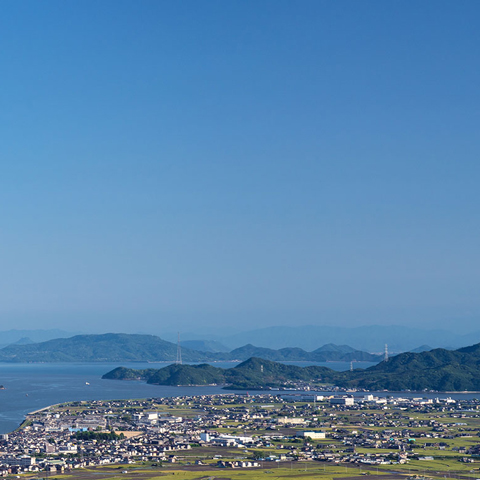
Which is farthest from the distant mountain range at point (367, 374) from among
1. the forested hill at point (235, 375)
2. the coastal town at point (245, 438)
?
the coastal town at point (245, 438)

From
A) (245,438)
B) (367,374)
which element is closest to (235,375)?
(367,374)

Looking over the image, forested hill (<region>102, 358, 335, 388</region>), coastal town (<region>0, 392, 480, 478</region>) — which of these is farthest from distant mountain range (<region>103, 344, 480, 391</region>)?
coastal town (<region>0, 392, 480, 478</region>)

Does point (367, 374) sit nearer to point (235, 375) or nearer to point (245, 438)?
point (235, 375)

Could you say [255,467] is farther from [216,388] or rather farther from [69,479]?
[216,388]

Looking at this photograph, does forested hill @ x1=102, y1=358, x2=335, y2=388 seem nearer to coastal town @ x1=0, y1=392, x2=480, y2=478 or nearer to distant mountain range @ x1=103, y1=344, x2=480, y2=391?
distant mountain range @ x1=103, y1=344, x2=480, y2=391

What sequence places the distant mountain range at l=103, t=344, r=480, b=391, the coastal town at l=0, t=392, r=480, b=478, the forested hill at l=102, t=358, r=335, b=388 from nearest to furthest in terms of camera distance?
the coastal town at l=0, t=392, r=480, b=478, the distant mountain range at l=103, t=344, r=480, b=391, the forested hill at l=102, t=358, r=335, b=388

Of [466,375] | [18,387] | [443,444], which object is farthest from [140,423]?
[466,375]

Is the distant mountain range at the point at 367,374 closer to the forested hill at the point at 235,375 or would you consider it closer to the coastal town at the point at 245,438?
the forested hill at the point at 235,375
